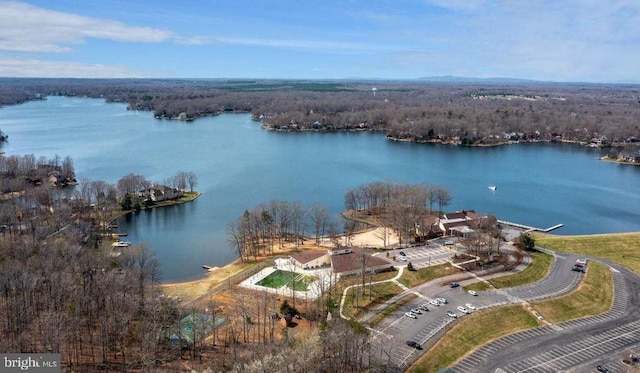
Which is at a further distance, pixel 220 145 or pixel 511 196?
pixel 220 145

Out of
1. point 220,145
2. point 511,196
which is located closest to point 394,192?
point 511,196

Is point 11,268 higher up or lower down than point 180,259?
higher up

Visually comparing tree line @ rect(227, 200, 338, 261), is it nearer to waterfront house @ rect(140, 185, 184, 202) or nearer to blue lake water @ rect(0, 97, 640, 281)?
blue lake water @ rect(0, 97, 640, 281)

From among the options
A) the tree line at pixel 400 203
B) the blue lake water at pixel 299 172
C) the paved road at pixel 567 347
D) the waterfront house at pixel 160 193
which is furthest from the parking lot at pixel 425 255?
the waterfront house at pixel 160 193

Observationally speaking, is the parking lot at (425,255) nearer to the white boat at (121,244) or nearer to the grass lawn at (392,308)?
the grass lawn at (392,308)

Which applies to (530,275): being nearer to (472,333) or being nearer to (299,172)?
(472,333)

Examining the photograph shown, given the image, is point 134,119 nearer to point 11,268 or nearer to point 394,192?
point 394,192
